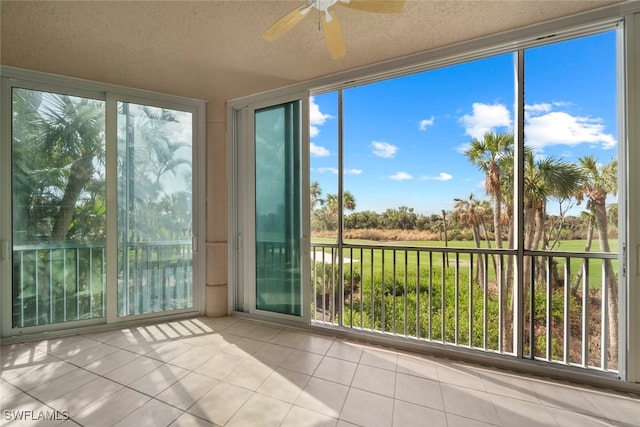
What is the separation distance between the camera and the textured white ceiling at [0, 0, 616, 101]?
5.31ft

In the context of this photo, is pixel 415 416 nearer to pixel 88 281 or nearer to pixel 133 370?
pixel 133 370

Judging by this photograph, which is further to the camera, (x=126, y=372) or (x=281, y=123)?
(x=281, y=123)

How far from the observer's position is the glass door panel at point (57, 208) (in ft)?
7.81

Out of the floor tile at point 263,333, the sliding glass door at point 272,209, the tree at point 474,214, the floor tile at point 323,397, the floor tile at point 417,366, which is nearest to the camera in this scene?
the floor tile at point 323,397

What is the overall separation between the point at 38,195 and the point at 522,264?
4.42 meters

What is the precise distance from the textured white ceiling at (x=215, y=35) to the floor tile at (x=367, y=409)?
250cm

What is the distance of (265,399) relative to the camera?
1551mm

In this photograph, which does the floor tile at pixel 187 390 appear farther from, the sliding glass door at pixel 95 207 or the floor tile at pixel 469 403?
the floor tile at pixel 469 403

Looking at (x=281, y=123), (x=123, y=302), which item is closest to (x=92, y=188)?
(x=123, y=302)

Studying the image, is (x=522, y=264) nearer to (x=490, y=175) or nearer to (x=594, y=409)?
(x=594, y=409)

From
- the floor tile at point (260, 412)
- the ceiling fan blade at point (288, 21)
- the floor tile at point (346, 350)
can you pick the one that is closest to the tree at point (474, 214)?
the floor tile at point (346, 350)

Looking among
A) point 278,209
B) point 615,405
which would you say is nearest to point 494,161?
point 615,405

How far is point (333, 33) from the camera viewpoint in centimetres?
142

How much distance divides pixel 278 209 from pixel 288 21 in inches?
71.0
